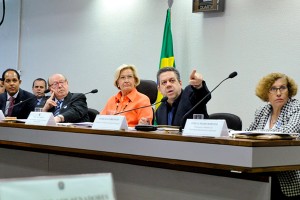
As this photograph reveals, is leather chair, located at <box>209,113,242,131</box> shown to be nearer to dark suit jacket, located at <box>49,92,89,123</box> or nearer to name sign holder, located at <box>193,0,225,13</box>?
dark suit jacket, located at <box>49,92,89,123</box>

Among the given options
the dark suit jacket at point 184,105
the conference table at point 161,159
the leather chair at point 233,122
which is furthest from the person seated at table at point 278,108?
the conference table at point 161,159

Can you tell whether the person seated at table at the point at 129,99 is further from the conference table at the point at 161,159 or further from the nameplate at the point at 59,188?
the nameplate at the point at 59,188

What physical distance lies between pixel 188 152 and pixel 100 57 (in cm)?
426

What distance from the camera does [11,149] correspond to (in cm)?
319

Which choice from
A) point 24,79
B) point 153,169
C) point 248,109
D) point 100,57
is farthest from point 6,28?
point 153,169

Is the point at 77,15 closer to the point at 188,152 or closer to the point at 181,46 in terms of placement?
the point at 181,46

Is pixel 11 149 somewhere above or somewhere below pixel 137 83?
below

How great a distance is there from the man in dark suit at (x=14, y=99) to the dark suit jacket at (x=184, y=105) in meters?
1.83

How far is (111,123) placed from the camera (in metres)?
2.57

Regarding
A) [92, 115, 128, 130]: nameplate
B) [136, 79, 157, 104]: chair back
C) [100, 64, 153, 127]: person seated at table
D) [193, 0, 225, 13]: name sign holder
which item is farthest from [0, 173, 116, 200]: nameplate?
[193, 0, 225, 13]: name sign holder

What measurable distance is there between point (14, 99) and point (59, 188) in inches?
174

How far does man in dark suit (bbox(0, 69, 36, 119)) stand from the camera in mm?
4879

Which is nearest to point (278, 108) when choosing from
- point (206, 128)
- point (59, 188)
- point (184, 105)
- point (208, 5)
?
point (184, 105)

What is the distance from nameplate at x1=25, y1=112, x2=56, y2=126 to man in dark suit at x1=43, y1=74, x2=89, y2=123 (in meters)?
0.90
